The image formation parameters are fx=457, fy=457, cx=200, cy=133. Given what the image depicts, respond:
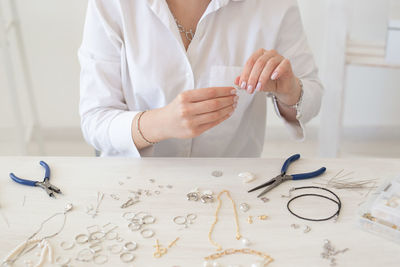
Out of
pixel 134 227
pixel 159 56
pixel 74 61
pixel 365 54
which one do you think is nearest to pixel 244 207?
pixel 134 227

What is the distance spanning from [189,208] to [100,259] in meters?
0.17

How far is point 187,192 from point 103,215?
0.15 meters

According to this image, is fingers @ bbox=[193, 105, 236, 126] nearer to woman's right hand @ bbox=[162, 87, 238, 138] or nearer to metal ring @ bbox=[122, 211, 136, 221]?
woman's right hand @ bbox=[162, 87, 238, 138]

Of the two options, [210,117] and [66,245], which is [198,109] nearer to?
[210,117]

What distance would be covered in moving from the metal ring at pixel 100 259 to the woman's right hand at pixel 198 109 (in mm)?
300

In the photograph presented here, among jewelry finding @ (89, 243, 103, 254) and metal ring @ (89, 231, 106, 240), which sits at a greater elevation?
metal ring @ (89, 231, 106, 240)

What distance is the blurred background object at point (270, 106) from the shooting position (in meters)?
1.66

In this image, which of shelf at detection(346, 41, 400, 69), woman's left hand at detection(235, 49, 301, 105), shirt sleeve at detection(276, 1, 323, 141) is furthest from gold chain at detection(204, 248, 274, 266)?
shelf at detection(346, 41, 400, 69)

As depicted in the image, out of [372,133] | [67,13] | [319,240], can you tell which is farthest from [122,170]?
[372,133]

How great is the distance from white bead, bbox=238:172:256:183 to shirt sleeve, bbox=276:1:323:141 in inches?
10.1

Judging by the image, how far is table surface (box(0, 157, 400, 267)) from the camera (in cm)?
67

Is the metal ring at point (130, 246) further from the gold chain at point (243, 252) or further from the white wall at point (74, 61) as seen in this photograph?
the white wall at point (74, 61)

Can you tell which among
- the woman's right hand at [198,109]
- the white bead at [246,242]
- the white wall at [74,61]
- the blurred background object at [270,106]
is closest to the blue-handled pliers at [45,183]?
the woman's right hand at [198,109]

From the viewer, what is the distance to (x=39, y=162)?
91cm
